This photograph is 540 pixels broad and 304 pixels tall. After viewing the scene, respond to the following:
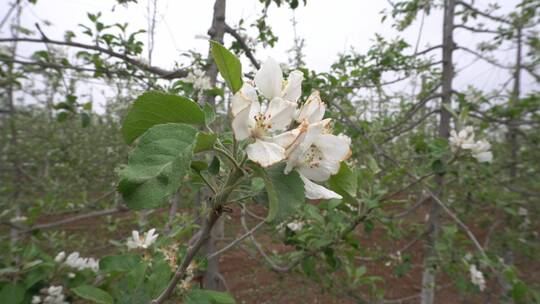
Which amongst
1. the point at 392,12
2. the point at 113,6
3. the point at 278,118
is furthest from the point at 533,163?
the point at 113,6

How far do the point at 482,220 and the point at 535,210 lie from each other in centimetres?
97

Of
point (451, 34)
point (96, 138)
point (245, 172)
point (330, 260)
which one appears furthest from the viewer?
point (96, 138)

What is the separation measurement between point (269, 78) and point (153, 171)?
34cm

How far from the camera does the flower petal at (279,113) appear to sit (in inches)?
27.7

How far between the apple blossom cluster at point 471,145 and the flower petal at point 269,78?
1.71 metres

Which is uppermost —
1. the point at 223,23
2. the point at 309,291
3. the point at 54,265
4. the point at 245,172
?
the point at 223,23

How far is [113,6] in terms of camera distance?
3.14 metres

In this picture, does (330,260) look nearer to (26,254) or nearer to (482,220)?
(26,254)

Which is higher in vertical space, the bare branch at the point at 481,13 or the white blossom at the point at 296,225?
the bare branch at the point at 481,13

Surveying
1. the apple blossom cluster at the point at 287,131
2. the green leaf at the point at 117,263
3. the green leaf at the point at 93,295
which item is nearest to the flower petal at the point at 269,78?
the apple blossom cluster at the point at 287,131

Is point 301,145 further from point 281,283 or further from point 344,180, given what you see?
point 281,283

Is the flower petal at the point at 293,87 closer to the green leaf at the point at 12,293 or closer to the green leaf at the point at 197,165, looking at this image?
the green leaf at the point at 197,165

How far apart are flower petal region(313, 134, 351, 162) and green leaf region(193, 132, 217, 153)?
0.75ft

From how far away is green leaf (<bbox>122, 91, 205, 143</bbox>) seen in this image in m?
0.62
